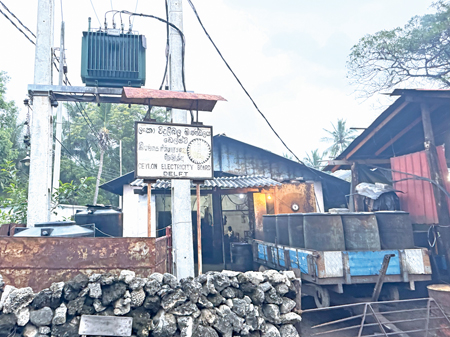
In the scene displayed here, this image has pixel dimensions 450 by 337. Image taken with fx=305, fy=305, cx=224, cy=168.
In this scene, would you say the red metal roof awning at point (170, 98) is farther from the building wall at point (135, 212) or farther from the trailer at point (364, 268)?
the building wall at point (135, 212)

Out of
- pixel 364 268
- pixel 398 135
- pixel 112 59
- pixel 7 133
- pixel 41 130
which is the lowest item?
pixel 364 268

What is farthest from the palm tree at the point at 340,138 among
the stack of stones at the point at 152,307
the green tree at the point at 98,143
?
the stack of stones at the point at 152,307

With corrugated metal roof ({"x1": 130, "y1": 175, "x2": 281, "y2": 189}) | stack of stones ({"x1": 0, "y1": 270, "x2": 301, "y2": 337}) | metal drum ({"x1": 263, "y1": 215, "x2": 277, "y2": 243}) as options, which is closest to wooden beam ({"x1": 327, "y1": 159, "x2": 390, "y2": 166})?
corrugated metal roof ({"x1": 130, "y1": 175, "x2": 281, "y2": 189})

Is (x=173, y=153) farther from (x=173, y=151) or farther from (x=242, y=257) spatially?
(x=242, y=257)

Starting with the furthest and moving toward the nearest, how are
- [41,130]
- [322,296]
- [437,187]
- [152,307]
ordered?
[437,187] < [41,130] < [322,296] < [152,307]

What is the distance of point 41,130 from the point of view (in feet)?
23.6

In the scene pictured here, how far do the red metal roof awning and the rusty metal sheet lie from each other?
7.68ft

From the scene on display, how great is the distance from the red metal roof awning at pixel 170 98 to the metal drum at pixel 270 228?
16.4ft

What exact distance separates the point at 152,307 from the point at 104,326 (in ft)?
1.95

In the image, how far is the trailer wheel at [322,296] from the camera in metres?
6.22

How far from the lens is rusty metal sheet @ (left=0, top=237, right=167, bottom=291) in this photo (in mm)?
4105

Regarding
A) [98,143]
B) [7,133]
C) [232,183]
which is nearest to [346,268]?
[232,183]

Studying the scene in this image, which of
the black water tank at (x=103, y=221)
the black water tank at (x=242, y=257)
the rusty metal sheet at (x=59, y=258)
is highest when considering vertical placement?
the black water tank at (x=103, y=221)

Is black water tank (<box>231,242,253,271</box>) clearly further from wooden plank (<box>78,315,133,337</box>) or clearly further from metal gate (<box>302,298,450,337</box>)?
wooden plank (<box>78,315,133,337</box>)
